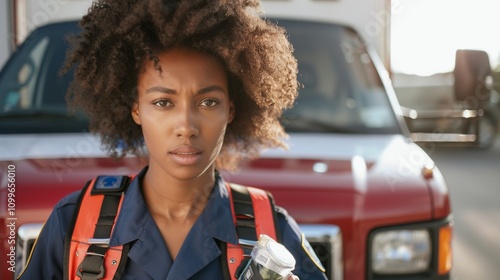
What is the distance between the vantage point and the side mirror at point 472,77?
130 inches

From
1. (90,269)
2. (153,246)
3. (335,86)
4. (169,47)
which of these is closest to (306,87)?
(335,86)

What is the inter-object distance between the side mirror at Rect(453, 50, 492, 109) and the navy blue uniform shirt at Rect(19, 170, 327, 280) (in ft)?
5.22

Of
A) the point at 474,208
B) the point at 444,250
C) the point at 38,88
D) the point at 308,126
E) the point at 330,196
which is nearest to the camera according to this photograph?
the point at 330,196

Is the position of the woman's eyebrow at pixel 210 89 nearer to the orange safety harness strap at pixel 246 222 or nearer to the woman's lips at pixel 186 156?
the woman's lips at pixel 186 156

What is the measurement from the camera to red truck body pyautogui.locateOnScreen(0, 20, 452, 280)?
8.75 feet

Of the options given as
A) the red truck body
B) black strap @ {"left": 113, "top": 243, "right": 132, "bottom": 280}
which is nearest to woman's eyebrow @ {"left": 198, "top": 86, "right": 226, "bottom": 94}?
black strap @ {"left": 113, "top": 243, "right": 132, "bottom": 280}

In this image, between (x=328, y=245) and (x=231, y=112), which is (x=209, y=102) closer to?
(x=231, y=112)

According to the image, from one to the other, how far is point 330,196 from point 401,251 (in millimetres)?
375

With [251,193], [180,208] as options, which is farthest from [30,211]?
[251,193]

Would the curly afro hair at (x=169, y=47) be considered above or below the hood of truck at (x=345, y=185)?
above

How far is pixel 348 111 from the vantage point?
395 centimetres

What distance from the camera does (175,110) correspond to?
208 centimetres

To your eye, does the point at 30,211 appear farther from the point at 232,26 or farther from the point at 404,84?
the point at 404,84

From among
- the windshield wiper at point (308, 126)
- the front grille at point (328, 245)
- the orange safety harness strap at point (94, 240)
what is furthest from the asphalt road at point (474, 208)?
the orange safety harness strap at point (94, 240)
